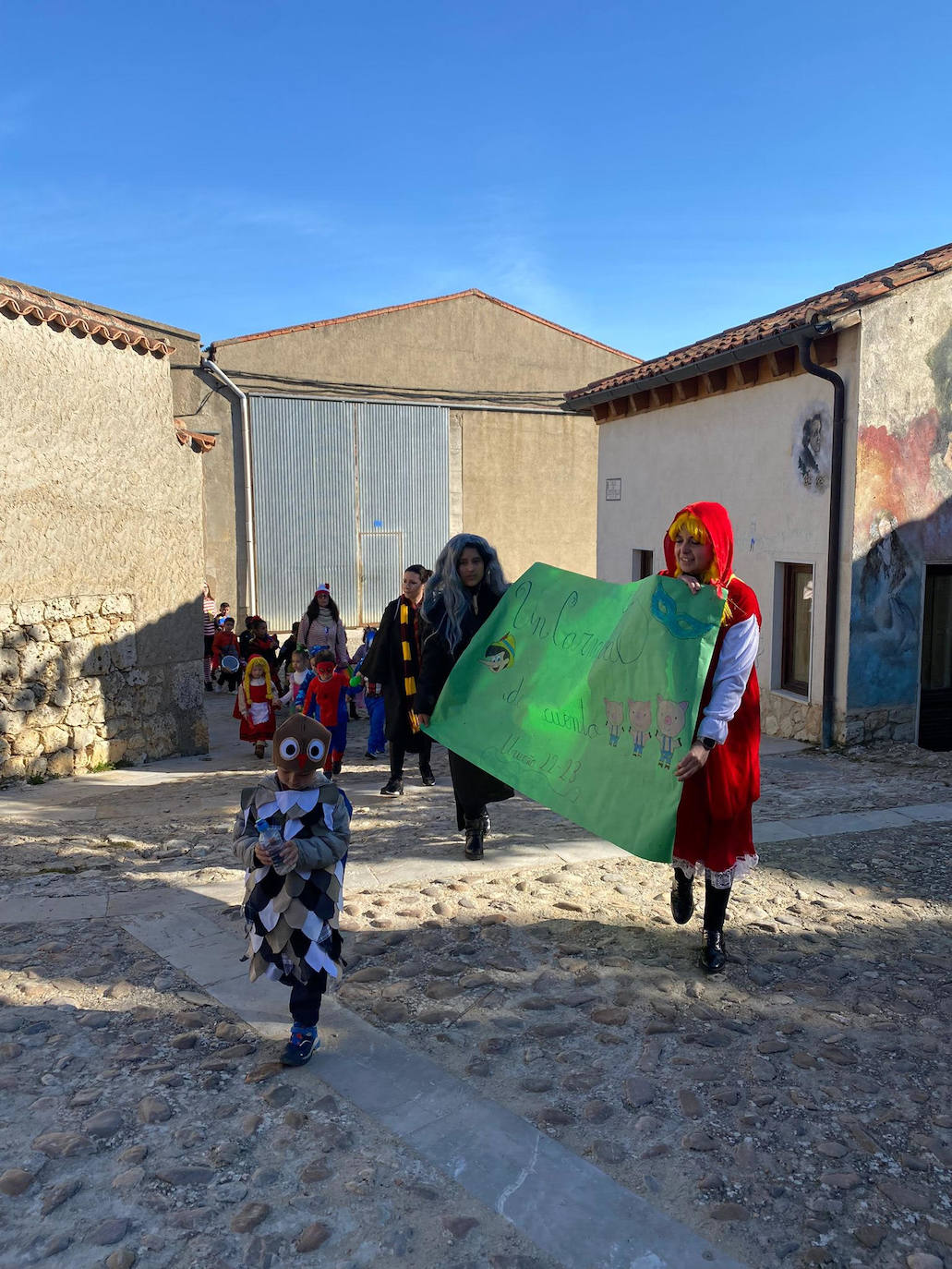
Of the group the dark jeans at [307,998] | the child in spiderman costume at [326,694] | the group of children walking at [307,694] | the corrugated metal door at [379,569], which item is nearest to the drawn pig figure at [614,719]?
the dark jeans at [307,998]

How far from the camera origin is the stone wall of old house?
8.45 metres

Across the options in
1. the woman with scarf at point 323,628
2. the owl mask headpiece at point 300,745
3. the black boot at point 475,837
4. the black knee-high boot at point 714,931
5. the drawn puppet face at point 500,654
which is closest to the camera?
the owl mask headpiece at point 300,745

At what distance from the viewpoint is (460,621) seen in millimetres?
5477

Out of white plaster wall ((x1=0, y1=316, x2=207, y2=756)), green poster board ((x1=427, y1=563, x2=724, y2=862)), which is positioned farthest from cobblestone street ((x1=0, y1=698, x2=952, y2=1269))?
white plaster wall ((x1=0, y1=316, x2=207, y2=756))

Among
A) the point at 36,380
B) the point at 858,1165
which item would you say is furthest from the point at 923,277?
the point at 858,1165

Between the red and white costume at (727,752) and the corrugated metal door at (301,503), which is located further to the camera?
the corrugated metal door at (301,503)

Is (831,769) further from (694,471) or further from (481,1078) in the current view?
(481,1078)

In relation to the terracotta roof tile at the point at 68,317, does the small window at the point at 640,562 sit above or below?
below

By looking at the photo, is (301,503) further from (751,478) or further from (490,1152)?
(490,1152)

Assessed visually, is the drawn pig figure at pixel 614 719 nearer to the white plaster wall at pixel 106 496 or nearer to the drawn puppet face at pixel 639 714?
the drawn puppet face at pixel 639 714

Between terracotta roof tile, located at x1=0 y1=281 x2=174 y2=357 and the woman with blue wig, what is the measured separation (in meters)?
5.13

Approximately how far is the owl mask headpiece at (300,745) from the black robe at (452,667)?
89.6 inches

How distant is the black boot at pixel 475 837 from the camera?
563 cm

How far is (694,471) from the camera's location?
12336mm
